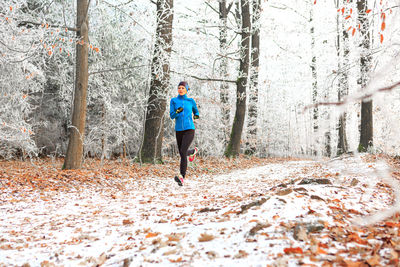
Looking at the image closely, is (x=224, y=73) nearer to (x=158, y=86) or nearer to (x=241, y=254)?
(x=158, y=86)

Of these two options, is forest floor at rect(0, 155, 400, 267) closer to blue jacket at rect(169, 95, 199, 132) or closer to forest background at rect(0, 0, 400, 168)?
blue jacket at rect(169, 95, 199, 132)

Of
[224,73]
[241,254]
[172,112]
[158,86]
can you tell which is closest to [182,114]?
[172,112]

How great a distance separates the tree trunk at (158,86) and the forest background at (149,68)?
33 mm

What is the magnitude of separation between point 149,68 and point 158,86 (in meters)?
0.77

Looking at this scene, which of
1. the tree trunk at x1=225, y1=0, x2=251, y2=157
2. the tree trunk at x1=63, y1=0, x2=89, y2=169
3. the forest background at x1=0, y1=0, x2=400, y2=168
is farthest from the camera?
the tree trunk at x1=225, y1=0, x2=251, y2=157

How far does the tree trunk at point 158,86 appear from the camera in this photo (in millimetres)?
9922

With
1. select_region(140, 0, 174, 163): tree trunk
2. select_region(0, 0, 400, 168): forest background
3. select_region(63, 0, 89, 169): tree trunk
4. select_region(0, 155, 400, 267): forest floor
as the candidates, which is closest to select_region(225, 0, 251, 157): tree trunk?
select_region(0, 0, 400, 168): forest background

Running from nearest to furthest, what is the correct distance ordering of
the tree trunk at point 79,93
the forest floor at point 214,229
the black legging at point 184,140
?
the forest floor at point 214,229
the black legging at point 184,140
the tree trunk at point 79,93

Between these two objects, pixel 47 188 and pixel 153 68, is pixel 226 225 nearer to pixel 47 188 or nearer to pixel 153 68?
pixel 47 188

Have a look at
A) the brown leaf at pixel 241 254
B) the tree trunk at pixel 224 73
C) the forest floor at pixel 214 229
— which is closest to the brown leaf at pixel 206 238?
the forest floor at pixel 214 229

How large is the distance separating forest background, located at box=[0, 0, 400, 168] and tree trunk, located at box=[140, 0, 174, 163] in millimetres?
33

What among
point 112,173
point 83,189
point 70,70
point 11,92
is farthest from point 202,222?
point 70,70

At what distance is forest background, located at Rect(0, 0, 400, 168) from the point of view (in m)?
8.36

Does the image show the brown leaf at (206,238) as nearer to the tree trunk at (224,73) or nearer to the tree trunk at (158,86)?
the tree trunk at (158,86)
